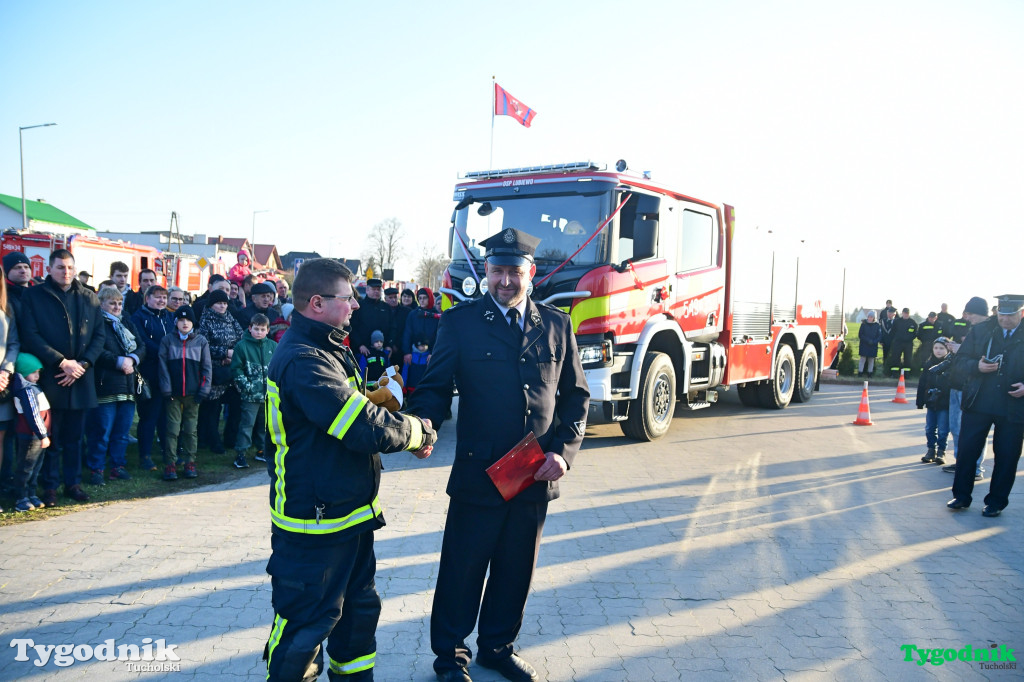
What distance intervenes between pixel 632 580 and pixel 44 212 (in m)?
67.0

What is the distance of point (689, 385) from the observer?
10.1 m

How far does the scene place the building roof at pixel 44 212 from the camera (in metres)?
55.7

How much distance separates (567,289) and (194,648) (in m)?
5.65

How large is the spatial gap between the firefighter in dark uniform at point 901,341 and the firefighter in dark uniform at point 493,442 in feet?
64.4

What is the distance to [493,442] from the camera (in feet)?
11.4

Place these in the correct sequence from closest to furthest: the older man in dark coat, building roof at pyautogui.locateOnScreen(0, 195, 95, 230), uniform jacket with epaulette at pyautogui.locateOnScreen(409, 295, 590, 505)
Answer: uniform jacket with epaulette at pyautogui.locateOnScreen(409, 295, 590, 505) → the older man in dark coat → building roof at pyautogui.locateOnScreen(0, 195, 95, 230)

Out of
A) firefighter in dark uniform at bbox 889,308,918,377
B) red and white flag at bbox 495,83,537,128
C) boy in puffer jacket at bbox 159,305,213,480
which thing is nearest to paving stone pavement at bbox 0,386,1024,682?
boy in puffer jacket at bbox 159,305,213,480

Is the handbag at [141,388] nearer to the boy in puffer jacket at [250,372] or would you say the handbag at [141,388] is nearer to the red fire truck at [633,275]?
the boy in puffer jacket at [250,372]

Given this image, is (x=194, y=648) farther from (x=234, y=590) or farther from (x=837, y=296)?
(x=837, y=296)

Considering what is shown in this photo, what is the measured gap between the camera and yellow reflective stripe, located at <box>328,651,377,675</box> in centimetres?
306

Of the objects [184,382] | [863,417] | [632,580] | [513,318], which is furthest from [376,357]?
[863,417]

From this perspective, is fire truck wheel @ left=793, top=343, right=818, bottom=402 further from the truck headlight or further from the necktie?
the necktie

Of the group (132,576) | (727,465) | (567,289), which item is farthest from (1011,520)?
(132,576)

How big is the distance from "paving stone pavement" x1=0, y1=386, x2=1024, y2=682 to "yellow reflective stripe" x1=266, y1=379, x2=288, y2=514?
1.22 metres
